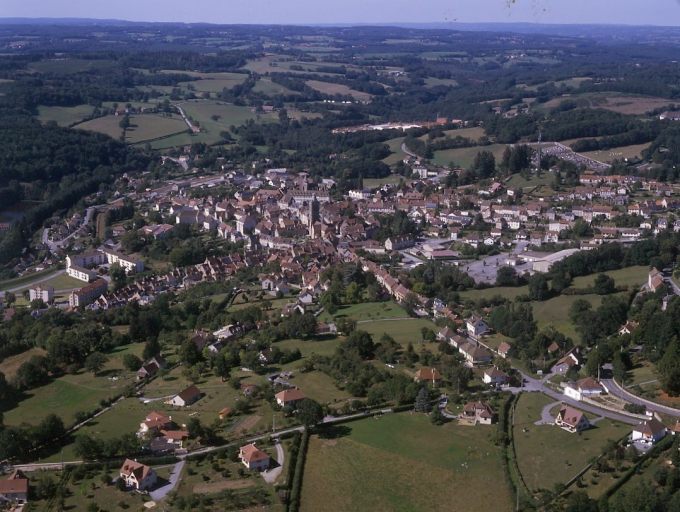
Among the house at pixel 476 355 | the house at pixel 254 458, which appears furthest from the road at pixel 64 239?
the house at pixel 254 458

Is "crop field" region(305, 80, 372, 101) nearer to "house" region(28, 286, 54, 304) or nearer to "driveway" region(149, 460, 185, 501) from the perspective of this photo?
"house" region(28, 286, 54, 304)

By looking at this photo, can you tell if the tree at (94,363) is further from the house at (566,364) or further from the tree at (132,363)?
the house at (566,364)

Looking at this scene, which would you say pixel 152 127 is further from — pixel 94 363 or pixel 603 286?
pixel 603 286

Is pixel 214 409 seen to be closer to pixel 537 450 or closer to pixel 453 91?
pixel 537 450

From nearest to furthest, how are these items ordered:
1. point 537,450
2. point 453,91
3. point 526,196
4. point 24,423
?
point 537,450 < point 24,423 < point 526,196 < point 453,91

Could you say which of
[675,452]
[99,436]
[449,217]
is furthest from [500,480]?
[449,217]

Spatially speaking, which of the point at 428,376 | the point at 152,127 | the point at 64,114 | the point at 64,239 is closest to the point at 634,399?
the point at 428,376

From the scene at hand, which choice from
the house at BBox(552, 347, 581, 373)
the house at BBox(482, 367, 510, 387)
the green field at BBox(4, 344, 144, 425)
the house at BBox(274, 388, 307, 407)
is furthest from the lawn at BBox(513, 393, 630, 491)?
the green field at BBox(4, 344, 144, 425)
